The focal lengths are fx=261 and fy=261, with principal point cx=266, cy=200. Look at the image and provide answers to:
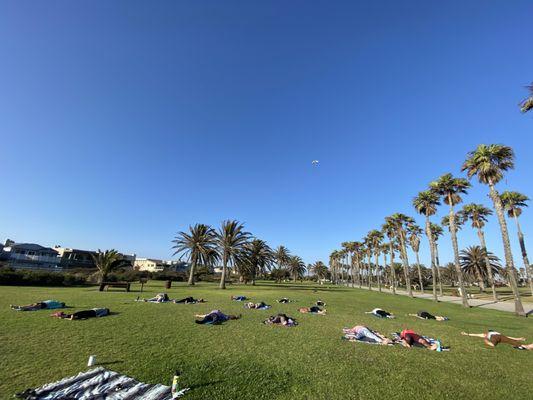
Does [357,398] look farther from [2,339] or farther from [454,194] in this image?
[454,194]

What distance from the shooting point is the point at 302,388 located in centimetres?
661

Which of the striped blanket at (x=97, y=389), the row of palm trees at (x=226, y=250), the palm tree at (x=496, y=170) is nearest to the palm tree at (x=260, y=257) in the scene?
the row of palm trees at (x=226, y=250)

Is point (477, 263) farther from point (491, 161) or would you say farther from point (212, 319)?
point (212, 319)

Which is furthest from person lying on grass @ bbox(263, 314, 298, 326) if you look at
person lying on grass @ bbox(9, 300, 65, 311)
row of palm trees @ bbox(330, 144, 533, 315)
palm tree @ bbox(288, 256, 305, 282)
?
palm tree @ bbox(288, 256, 305, 282)

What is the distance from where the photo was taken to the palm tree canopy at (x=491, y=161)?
27.8 meters

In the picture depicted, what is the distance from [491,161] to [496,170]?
1.13 metres

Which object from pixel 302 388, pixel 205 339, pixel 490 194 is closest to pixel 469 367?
pixel 302 388

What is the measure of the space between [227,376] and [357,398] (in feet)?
11.0

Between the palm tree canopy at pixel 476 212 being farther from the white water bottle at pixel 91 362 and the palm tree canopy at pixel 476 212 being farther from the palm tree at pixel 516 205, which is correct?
the white water bottle at pixel 91 362

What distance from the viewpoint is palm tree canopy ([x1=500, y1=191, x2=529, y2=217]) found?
142ft

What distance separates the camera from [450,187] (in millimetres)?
33875

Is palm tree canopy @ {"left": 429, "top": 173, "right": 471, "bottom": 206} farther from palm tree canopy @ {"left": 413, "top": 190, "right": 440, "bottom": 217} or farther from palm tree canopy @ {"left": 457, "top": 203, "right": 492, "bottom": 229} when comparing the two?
palm tree canopy @ {"left": 457, "top": 203, "right": 492, "bottom": 229}

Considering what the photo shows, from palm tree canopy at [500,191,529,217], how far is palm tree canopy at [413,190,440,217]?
14976mm

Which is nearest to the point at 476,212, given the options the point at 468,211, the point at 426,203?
the point at 468,211
